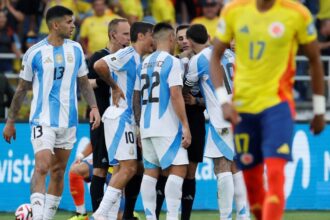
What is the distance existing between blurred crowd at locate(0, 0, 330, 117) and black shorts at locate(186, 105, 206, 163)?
6448mm

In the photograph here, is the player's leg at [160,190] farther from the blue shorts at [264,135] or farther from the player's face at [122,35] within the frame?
the blue shorts at [264,135]

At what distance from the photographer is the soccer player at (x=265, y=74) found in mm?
9016

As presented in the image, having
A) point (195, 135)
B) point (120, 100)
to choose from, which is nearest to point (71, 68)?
point (120, 100)

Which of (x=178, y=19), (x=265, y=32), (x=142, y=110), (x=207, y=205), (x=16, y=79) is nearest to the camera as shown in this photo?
(x=265, y=32)

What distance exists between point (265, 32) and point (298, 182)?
7.43 metres

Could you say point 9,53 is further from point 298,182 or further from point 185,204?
point 185,204

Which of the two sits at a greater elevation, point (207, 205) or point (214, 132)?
point (214, 132)

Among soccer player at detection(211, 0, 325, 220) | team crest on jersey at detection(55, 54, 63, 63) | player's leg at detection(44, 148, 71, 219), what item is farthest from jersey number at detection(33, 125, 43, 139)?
soccer player at detection(211, 0, 325, 220)

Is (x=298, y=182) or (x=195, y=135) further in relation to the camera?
(x=298, y=182)

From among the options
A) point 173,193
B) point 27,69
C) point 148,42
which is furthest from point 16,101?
point 173,193

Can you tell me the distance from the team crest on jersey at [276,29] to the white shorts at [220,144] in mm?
3437

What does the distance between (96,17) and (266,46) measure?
10.5m

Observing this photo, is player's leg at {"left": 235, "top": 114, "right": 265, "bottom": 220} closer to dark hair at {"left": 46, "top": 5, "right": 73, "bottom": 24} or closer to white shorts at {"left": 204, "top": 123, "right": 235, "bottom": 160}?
white shorts at {"left": 204, "top": 123, "right": 235, "bottom": 160}

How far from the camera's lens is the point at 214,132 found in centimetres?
1248
